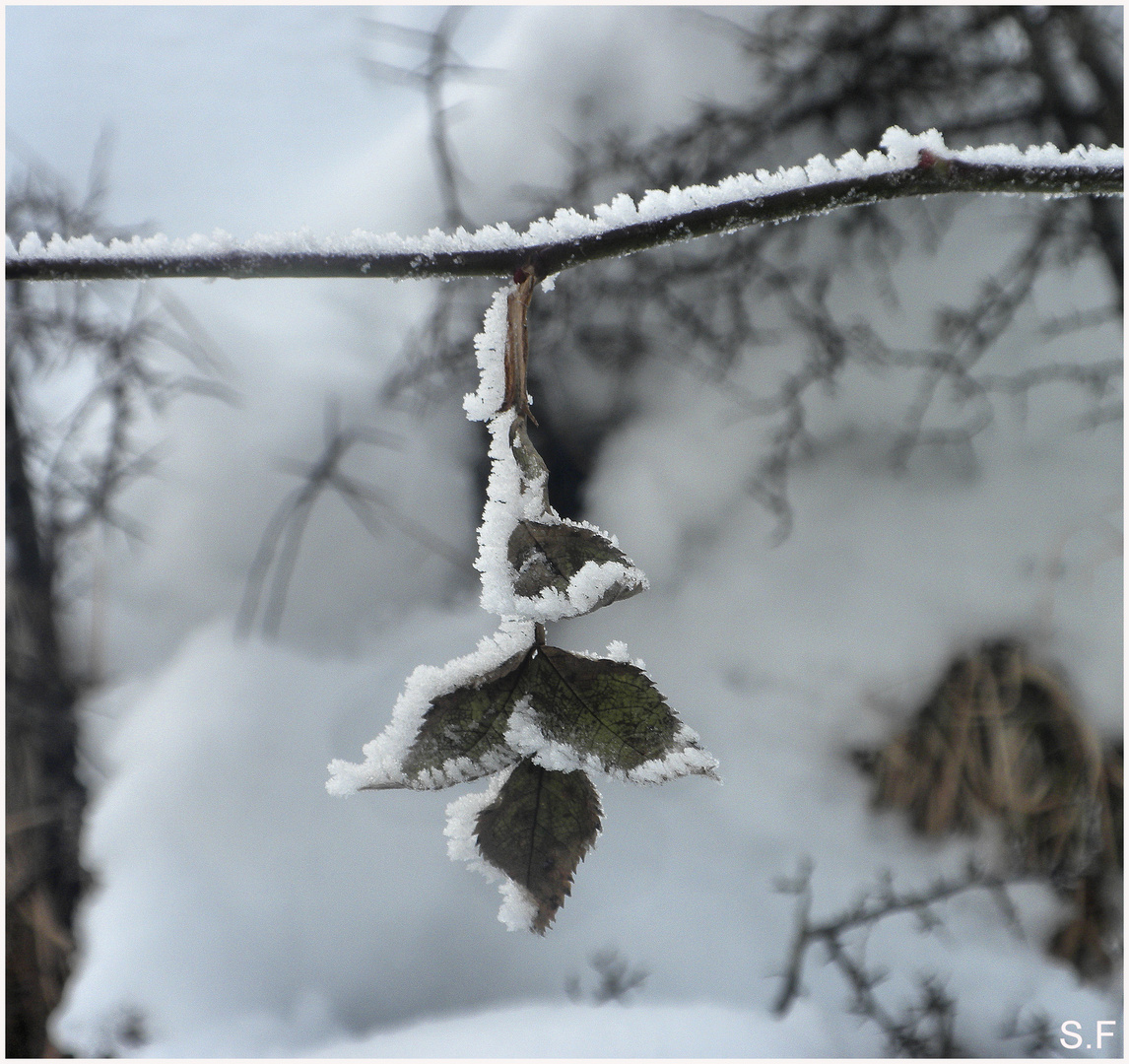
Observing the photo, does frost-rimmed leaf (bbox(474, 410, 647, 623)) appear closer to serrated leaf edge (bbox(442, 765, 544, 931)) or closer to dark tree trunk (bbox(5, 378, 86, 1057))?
serrated leaf edge (bbox(442, 765, 544, 931))

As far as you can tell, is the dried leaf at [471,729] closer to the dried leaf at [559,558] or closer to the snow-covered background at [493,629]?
the dried leaf at [559,558]

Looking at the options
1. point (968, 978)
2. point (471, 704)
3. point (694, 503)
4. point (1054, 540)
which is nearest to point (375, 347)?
point (694, 503)

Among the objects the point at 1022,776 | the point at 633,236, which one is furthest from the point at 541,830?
the point at 1022,776

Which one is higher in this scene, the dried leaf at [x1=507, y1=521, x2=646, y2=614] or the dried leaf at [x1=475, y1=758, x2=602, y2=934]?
the dried leaf at [x1=507, y1=521, x2=646, y2=614]

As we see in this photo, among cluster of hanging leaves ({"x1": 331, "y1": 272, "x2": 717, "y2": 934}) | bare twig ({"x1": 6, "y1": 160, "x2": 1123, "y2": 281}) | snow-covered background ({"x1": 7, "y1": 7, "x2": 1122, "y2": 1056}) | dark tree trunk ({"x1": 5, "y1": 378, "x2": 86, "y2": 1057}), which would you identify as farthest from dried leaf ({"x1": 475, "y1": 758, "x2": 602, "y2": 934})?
dark tree trunk ({"x1": 5, "y1": 378, "x2": 86, "y2": 1057})

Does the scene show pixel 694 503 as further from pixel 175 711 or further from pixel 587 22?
pixel 175 711

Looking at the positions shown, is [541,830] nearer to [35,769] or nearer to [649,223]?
[649,223]
